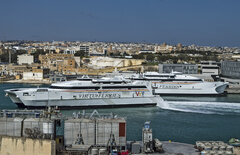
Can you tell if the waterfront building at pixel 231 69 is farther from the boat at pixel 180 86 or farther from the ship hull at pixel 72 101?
the ship hull at pixel 72 101

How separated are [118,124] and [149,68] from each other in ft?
120

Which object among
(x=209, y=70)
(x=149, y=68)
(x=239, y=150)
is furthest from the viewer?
(x=149, y=68)

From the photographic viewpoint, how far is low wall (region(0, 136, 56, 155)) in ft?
24.2

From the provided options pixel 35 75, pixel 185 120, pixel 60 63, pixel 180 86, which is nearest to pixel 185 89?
pixel 180 86

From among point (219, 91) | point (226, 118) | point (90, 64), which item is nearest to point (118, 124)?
point (226, 118)

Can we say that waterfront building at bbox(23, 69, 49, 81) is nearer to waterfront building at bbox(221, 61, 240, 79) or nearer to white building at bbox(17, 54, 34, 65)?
white building at bbox(17, 54, 34, 65)

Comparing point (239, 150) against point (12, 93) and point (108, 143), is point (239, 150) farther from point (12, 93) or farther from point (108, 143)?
point (12, 93)

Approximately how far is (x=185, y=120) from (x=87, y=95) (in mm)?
5125

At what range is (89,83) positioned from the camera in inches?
749

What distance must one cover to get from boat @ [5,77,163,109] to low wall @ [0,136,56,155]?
10.2 m

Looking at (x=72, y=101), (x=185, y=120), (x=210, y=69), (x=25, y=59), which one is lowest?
(x=185, y=120)

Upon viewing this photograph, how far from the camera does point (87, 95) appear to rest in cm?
1859

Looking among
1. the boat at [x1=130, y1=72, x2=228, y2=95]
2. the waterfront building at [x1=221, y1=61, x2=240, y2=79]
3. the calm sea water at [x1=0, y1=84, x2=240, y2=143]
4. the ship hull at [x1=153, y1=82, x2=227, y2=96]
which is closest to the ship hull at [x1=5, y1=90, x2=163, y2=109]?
the calm sea water at [x1=0, y1=84, x2=240, y2=143]

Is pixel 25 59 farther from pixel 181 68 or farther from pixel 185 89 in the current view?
pixel 185 89
